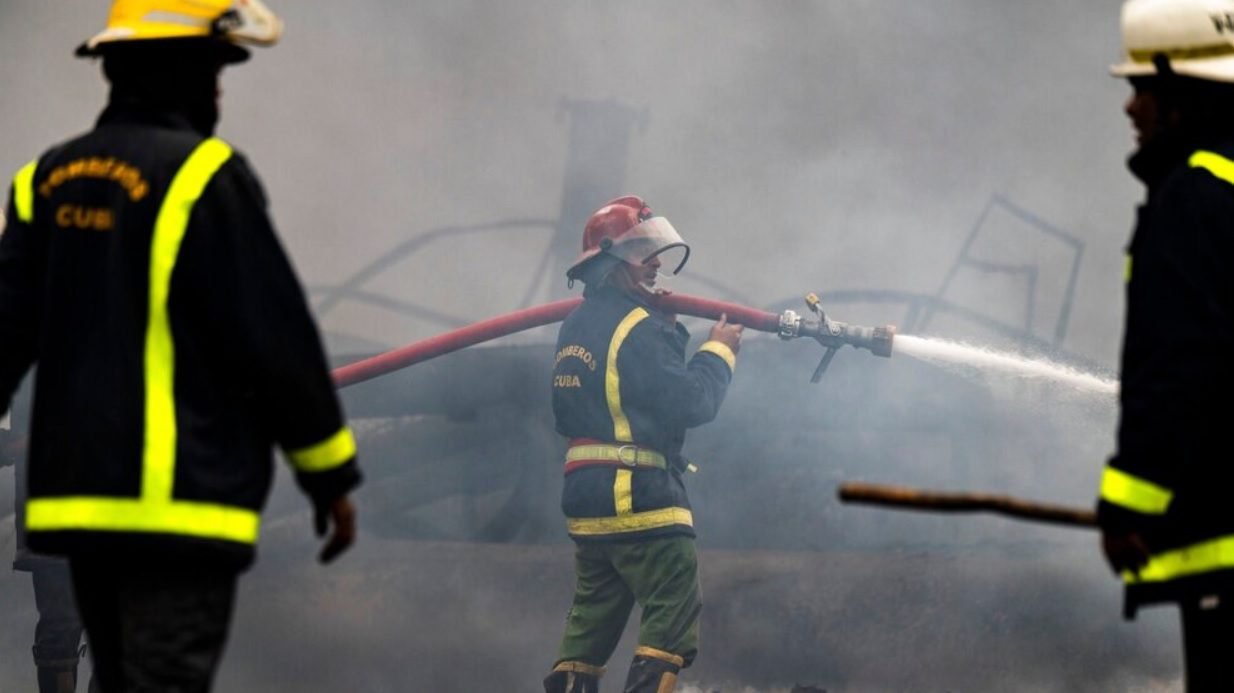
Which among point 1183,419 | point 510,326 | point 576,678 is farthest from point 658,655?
point 1183,419

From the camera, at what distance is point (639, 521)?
6.06 metres

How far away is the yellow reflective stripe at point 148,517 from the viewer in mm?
2824

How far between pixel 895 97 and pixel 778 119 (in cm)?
72

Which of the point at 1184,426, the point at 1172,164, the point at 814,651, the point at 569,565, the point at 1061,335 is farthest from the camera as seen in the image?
the point at 1061,335

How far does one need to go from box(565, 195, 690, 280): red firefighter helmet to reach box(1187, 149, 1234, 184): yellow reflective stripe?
355 cm

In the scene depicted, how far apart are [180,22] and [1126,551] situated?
175 cm

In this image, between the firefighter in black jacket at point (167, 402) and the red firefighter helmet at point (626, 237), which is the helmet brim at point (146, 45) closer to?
the firefighter in black jacket at point (167, 402)

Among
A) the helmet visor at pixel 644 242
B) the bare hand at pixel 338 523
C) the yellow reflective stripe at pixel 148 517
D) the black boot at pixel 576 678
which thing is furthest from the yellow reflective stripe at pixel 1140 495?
the helmet visor at pixel 644 242

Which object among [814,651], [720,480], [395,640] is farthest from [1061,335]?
[395,640]

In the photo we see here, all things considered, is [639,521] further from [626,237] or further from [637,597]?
[626,237]

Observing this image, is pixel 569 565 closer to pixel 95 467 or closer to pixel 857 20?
pixel 857 20

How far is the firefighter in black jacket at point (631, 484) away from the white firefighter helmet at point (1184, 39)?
10.2ft

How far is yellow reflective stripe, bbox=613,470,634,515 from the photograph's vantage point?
608 centimetres

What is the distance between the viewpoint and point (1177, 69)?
3.08 metres
